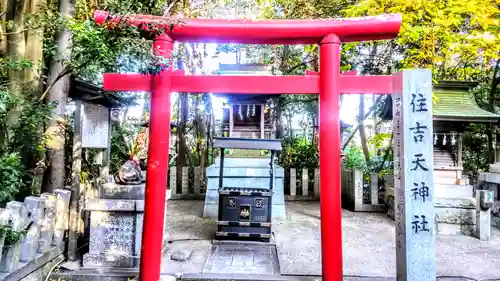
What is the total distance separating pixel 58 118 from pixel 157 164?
2.25 meters

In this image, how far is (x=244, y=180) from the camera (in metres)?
9.26

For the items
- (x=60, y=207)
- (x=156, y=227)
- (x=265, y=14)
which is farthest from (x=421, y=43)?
(x=60, y=207)

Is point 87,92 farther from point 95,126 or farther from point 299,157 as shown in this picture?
point 299,157

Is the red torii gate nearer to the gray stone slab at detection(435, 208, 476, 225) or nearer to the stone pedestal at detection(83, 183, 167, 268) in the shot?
the stone pedestal at detection(83, 183, 167, 268)

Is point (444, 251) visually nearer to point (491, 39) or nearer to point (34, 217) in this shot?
point (491, 39)

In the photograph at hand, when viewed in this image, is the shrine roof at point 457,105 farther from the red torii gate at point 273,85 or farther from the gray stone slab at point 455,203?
the red torii gate at point 273,85

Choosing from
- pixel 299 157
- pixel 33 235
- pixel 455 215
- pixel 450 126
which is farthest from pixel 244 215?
pixel 299 157

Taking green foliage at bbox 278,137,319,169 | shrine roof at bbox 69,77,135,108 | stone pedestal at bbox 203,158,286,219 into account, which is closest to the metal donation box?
stone pedestal at bbox 203,158,286,219

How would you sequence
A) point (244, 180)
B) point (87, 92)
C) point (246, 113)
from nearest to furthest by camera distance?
point (87, 92)
point (244, 180)
point (246, 113)

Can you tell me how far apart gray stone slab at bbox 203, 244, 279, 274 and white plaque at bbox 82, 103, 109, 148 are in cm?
279

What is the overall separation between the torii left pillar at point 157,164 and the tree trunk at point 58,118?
1.90 meters

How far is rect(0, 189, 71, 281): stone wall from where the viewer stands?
3.55 meters

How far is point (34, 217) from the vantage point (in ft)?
13.5

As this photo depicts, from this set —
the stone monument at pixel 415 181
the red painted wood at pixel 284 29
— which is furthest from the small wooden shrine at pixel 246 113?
the stone monument at pixel 415 181
